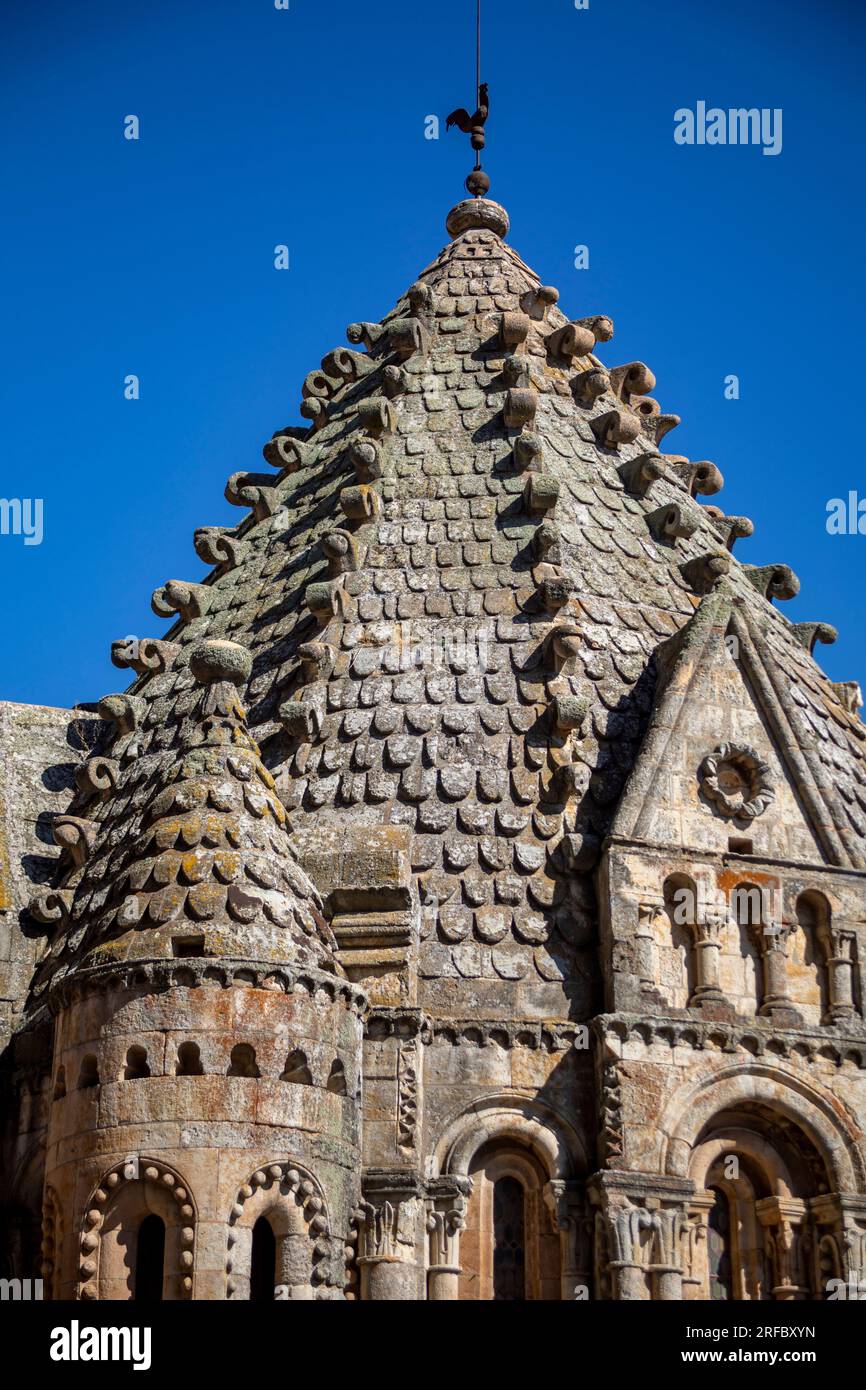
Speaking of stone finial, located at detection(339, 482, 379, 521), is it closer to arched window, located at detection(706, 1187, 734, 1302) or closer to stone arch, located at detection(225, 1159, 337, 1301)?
arched window, located at detection(706, 1187, 734, 1302)

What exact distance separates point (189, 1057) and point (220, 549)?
11.4m

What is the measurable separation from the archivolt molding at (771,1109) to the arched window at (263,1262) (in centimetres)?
426

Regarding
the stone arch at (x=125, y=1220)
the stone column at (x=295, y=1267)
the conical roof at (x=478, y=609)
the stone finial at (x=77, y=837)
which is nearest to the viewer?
the stone arch at (x=125, y=1220)

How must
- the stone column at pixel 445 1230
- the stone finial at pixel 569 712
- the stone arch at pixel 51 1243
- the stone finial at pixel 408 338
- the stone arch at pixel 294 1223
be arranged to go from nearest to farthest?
the stone arch at pixel 294 1223 → the stone arch at pixel 51 1243 → the stone column at pixel 445 1230 → the stone finial at pixel 569 712 → the stone finial at pixel 408 338

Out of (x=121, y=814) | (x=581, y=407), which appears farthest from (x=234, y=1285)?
(x=581, y=407)

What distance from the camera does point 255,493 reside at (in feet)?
107

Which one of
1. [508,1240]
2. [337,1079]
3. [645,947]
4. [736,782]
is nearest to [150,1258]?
[337,1079]

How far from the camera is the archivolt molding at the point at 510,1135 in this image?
2423cm

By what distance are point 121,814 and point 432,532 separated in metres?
5.34

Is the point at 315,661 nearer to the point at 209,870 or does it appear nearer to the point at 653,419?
the point at 209,870

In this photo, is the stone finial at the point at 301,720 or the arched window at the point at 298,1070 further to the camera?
the stone finial at the point at 301,720

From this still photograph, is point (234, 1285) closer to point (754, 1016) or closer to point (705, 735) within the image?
point (754, 1016)

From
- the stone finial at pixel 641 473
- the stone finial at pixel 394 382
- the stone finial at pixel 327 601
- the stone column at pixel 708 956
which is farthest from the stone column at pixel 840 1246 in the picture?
the stone finial at pixel 394 382

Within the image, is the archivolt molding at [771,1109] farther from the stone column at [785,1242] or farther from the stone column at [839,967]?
the stone column at [839,967]
